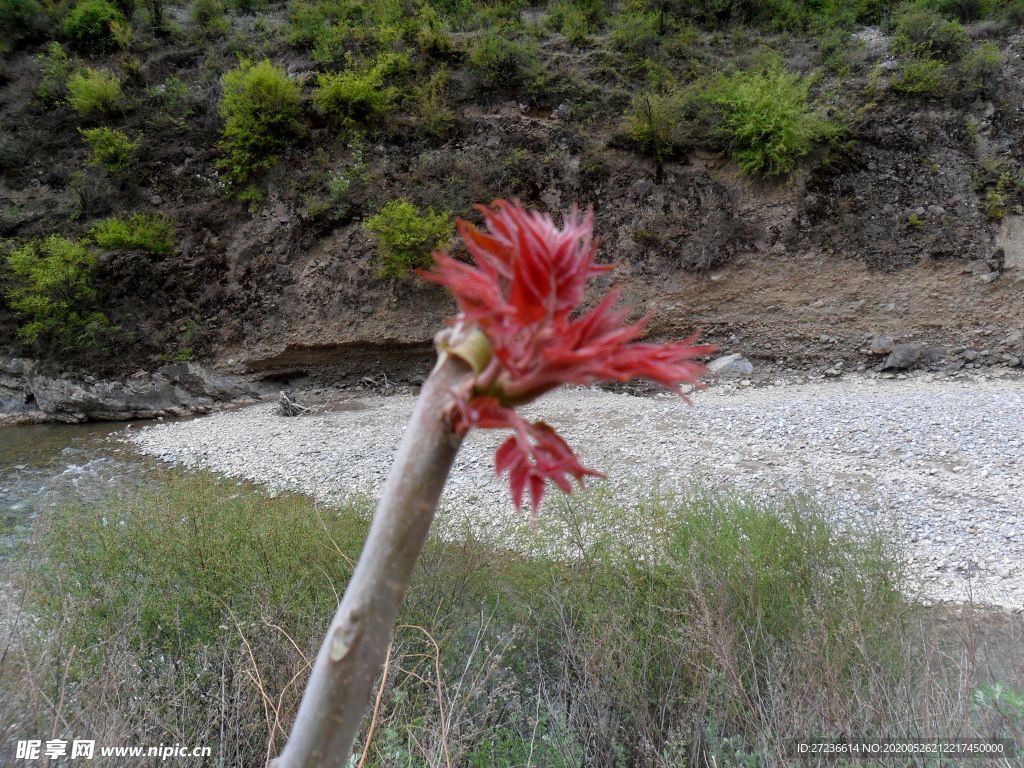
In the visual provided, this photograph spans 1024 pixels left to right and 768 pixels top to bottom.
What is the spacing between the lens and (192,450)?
26.3 ft

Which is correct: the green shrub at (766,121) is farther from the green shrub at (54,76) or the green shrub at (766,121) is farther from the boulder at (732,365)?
the green shrub at (54,76)

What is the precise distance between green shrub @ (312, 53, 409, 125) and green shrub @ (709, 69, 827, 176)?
6.64m

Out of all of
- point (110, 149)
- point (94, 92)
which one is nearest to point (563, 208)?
point (110, 149)

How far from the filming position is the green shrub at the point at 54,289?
9.61 meters

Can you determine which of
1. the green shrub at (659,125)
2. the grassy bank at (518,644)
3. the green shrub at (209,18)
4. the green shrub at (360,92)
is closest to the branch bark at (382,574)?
→ the grassy bank at (518,644)

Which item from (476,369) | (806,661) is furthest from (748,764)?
(476,369)

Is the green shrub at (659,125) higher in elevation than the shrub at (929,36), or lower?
lower

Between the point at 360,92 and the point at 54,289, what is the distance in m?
7.12

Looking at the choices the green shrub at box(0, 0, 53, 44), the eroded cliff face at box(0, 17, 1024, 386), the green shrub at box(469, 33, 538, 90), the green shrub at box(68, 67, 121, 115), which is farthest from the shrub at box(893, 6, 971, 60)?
the green shrub at box(0, 0, 53, 44)

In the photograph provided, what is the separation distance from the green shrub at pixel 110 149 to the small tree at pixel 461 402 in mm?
14045

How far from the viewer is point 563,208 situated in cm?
1062

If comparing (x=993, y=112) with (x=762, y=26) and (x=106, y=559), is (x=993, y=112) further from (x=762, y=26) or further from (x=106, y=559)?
(x=106, y=559)

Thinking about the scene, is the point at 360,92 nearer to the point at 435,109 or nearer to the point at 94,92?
the point at 435,109

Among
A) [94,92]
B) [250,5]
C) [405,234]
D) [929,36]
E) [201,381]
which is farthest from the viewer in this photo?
[250,5]
